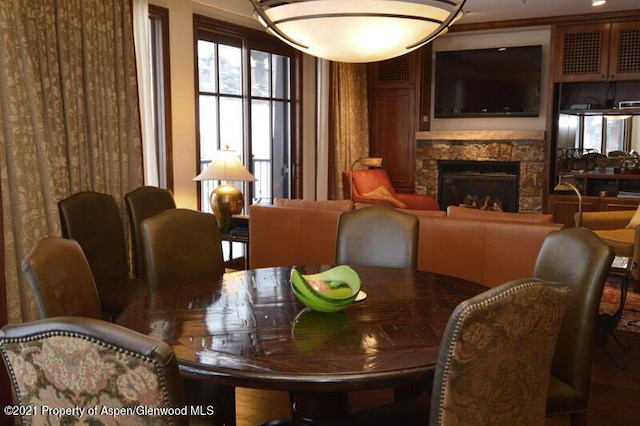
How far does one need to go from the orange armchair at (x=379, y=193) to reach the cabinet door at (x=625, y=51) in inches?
98.4

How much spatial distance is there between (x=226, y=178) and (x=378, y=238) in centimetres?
199

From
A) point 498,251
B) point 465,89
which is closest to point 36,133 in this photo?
point 498,251

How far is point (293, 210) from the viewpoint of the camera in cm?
433

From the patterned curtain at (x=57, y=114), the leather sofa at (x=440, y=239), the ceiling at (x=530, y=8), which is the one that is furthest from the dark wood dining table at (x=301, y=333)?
the ceiling at (x=530, y=8)

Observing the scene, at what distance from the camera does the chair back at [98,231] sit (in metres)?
3.34

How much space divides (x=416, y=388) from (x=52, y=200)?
231 cm

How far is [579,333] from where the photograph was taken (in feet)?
7.02

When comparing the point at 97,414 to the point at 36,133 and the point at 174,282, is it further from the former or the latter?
the point at 36,133

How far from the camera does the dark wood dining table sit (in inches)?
64.1

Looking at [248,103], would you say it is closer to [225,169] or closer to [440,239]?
[225,169]

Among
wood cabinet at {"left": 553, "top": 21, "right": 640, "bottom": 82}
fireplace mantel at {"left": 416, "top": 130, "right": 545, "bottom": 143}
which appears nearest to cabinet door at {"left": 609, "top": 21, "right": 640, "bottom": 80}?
wood cabinet at {"left": 553, "top": 21, "right": 640, "bottom": 82}

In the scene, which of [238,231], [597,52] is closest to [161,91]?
[238,231]

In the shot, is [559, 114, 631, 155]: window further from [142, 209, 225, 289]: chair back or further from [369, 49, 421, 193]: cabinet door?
[142, 209, 225, 289]: chair back

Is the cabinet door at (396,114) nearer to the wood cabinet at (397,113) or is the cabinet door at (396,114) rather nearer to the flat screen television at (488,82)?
the wood cabinet at (397,113)
